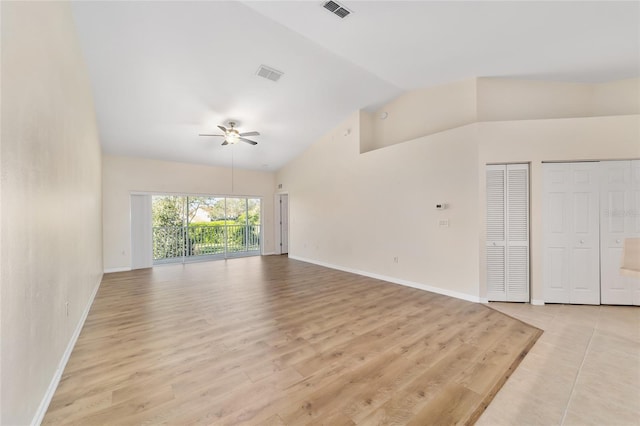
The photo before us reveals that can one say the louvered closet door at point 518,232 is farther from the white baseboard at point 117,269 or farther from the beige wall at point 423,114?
the white baseboard at point 117,269

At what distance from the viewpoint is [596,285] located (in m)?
3.68

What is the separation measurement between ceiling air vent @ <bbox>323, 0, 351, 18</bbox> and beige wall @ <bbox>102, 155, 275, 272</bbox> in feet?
19.2

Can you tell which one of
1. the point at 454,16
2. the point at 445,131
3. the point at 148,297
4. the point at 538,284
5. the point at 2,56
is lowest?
the point at 148,297

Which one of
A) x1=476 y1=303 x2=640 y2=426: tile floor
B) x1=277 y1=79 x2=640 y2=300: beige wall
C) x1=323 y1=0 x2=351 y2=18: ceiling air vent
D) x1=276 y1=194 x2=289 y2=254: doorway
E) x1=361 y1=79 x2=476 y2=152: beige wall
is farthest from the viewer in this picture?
x1=276 y1=194 x2=289 y2=254: doorway

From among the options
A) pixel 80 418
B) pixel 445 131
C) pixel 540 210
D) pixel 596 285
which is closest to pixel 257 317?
pixel 80 418

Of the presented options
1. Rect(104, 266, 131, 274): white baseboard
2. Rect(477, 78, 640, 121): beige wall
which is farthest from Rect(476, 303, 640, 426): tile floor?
Rect(104, 266, 131, 274): white baseboard

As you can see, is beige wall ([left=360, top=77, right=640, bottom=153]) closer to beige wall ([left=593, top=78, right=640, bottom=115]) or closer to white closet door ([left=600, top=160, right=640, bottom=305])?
beige wall ([left=593, top=78, right=640, bottom=115])

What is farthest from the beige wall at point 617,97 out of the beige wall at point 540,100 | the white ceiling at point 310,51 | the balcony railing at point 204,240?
the balcony railing at point 204,240

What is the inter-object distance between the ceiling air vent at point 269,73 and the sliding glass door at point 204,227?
4.89m

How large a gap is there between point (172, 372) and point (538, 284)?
4822 millimetres

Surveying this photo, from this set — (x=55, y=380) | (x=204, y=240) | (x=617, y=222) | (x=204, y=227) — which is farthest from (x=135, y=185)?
(x=617, y=222)

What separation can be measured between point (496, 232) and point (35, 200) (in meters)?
5.13

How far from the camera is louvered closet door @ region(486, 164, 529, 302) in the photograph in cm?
385

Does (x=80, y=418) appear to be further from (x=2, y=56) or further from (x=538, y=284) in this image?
(x=538, y=284)
